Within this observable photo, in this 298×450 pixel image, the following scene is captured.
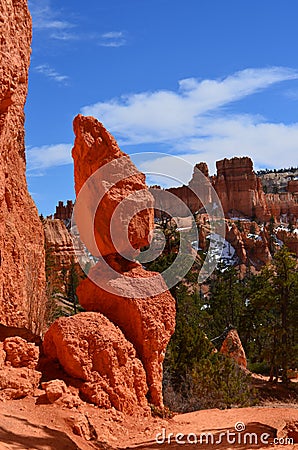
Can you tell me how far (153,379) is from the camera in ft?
28.3

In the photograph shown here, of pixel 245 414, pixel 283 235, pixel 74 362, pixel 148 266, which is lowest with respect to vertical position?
pixel 245 414

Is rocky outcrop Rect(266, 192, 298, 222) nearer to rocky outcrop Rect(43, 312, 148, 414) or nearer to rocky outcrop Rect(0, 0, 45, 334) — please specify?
rocky outcrop Rect(0, 0, 45, 334)

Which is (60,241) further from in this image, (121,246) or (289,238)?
(289,238)

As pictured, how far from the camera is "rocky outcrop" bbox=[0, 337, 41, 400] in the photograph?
272 inches

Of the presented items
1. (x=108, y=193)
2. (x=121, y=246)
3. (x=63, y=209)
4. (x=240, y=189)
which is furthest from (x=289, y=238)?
(x=108, y=193)

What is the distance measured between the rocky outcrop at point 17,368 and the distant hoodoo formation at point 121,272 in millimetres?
427

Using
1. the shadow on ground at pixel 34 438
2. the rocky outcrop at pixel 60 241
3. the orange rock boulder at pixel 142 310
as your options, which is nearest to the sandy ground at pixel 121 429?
the shadow on ground at pixel 34 438

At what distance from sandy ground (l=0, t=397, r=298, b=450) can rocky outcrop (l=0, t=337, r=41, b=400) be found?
0.17m

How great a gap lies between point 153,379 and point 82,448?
257 cm

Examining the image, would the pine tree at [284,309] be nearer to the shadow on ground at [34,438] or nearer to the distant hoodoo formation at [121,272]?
the distant hoodoo formation at [121,272]

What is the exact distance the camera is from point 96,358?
765cm

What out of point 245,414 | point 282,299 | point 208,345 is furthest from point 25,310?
point 282,299

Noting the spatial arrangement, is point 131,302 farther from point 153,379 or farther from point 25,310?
point 25,310

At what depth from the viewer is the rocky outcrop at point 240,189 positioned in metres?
96.4
